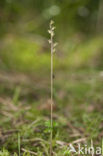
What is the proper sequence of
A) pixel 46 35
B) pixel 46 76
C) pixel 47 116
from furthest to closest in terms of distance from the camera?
pixel 46 35, pixel 46 76, pixel 47 116

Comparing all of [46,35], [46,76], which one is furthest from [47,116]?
[46,35]

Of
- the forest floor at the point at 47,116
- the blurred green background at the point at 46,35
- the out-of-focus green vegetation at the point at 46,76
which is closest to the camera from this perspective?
the forest floor at the point at 47,116

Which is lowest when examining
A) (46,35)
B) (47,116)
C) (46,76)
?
(46,76)

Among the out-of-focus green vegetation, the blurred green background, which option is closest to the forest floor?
the out-of-focus green vegetation

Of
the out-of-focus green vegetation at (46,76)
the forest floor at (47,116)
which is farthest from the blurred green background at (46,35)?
the forest floor at (47,116)

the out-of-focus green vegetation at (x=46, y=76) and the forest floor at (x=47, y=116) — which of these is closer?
the forest floor at (x=47, y=116)

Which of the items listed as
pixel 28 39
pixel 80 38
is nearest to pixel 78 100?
pixel 28 39

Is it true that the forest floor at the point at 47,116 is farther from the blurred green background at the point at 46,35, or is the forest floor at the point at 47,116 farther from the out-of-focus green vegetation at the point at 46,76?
the blurred green background at the point at 46,35

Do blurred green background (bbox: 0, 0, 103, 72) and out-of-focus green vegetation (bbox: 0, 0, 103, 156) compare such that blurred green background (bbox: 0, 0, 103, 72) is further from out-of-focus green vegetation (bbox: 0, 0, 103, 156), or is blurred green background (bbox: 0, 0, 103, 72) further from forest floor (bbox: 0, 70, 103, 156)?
forest floor (bbox: 0, 70, 103, 156)

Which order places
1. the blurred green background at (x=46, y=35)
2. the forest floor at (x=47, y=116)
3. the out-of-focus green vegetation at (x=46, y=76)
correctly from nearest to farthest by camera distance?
the forest floor at (x=47, y=116)
the out-of-focus green vegetation at (x=46, y=76)
the blurred green background at (x=46, y=35)

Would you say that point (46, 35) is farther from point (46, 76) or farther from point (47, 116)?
point (47, 116)

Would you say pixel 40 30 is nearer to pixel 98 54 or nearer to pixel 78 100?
pixel 98 54
